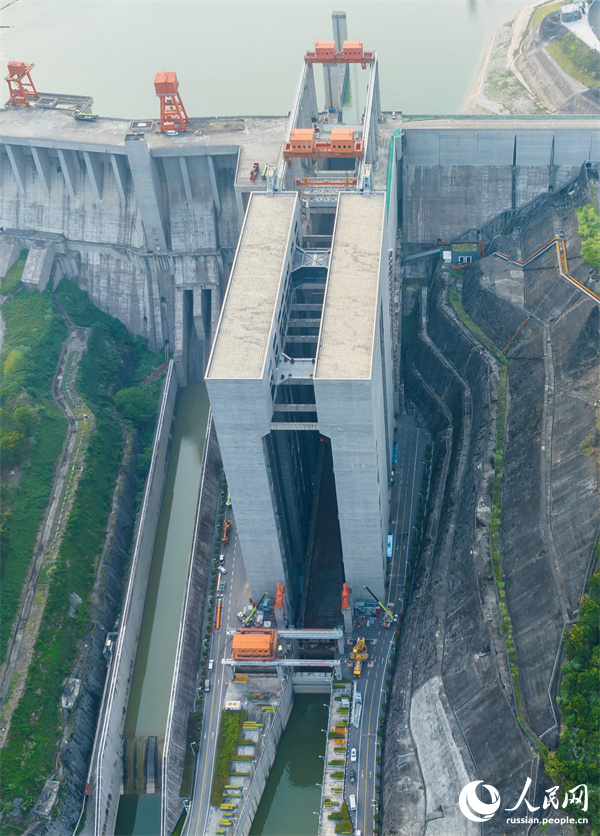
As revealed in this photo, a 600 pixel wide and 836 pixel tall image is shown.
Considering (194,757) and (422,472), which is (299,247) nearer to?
(422,472)

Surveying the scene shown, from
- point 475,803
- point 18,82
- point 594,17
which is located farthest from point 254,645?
point 594,17

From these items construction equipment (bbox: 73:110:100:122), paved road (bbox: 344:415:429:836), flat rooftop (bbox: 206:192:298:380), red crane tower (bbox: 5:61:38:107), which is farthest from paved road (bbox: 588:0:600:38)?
flat rooftop (bbox: 206:192:298:380)

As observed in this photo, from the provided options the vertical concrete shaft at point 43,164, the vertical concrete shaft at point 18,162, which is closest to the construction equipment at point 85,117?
the vertical concrete shaft at point 43,164

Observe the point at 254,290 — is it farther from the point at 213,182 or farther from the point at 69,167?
the point at 69,167

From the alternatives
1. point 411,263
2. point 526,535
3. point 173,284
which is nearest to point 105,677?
point 526,535

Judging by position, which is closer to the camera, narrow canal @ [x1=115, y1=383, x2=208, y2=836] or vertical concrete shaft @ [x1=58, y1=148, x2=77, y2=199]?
narrow canal @ [x1=115, y1=383, x2=208, y2=836]

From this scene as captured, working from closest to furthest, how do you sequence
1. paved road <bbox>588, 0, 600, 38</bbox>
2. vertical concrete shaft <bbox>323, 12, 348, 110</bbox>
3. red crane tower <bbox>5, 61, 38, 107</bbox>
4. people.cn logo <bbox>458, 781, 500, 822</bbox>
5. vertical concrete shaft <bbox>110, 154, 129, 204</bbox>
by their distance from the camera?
people.cn logo <bbox>458, 781, 500, 822</bbox>, vertical concrete shaft <bbox>110, 154, 129, 204</bbox>, vertical concrete shaft <bbox>323, 12, 348, 110</bbox>, red crane tower <bbox>5, 61, 38, 107</bbox>, paved road <bbox>588, 0, 600, 38</bbox>

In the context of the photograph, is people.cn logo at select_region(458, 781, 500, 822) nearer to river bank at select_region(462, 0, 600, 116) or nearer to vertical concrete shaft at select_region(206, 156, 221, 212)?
vertical concrete shaft at select_region(206, 156, 221, 212)

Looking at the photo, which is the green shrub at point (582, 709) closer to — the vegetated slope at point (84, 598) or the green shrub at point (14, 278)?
the vegetated slope at point (84, 598)
